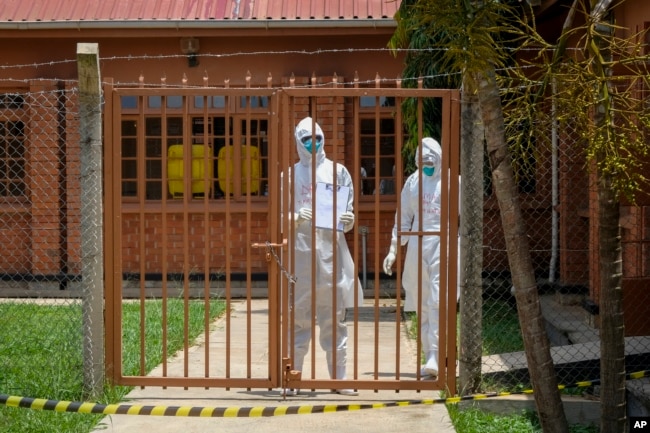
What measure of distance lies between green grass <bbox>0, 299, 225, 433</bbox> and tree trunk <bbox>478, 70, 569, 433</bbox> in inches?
108

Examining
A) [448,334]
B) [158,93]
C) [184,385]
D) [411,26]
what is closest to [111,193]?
[158,93]

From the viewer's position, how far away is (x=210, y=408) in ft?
21.4

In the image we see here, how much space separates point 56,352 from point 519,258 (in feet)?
15.7

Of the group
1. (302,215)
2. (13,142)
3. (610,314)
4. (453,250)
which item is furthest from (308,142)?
(13,142)

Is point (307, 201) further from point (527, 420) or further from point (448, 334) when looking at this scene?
point (527, 420)

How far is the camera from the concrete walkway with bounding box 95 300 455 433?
22.4 feet

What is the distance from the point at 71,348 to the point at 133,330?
2285 millimetres

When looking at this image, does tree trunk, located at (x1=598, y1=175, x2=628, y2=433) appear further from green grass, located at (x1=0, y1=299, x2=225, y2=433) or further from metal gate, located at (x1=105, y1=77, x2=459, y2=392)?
green grass, located at (x1=0, y1=299, x2=225, y2=433)

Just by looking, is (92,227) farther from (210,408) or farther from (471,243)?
(471,243)

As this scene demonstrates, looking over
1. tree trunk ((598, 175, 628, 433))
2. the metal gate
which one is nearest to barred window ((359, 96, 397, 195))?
the metal gate

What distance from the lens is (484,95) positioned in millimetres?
5441

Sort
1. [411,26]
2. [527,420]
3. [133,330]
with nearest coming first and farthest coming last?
1. [411,26]
2. [527,420]
3. [133,330]

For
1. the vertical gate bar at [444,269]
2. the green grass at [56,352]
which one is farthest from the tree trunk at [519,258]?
the green grass at [56,352]

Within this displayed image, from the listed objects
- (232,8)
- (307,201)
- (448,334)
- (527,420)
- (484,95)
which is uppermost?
(232,8)
